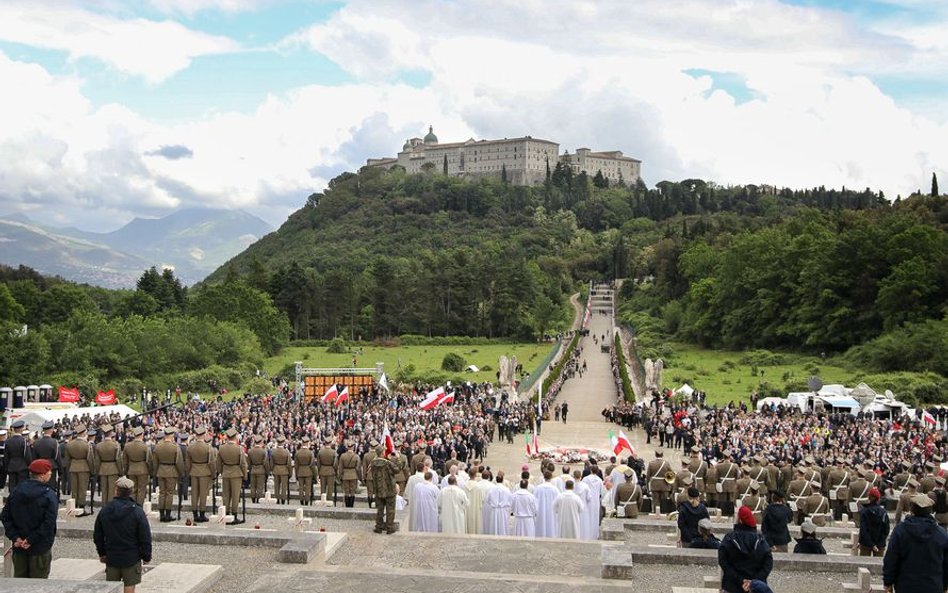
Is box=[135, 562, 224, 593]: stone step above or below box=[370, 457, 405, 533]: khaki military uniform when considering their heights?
below

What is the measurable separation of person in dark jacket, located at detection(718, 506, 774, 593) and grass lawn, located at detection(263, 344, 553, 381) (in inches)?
1912

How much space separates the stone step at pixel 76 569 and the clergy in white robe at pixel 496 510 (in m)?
6.52

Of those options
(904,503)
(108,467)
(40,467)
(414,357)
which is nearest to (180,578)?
(40,467)

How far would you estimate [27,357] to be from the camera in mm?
49562

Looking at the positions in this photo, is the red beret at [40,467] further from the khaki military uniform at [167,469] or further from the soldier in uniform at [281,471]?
the soldier in uniform at [281,471]

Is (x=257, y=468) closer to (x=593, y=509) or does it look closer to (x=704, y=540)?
(x=593, y=509)

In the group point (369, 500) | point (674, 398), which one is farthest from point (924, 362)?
point (369, 500)

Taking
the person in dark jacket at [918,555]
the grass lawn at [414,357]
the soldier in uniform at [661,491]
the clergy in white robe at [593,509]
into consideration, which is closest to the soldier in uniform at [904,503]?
the soldier in uniform at [661,491]

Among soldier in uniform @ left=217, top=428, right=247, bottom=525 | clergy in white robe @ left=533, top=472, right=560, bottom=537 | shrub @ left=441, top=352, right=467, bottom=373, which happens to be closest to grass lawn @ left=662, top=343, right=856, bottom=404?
shrub @ left=441, top=352, right=467, bottom=373

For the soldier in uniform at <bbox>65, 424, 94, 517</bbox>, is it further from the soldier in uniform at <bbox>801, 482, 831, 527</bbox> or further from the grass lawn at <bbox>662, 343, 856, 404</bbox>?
the grass lawn at <bbox>662, 343, 856, 404</bbox>

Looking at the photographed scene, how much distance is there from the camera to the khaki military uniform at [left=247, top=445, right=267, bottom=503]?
58.0 ft

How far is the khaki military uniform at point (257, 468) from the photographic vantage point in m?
17.7

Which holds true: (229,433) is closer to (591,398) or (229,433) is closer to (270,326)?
(591,398)

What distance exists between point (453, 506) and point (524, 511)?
4.07ft
